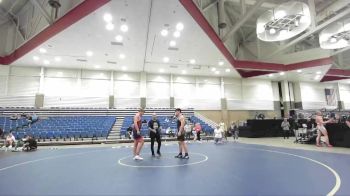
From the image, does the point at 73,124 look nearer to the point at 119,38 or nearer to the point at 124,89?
the point at 124,89

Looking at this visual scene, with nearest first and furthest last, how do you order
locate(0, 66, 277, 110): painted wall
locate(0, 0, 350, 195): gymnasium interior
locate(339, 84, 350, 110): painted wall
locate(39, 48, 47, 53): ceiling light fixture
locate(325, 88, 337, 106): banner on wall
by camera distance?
locate(0, 0, 350, 195): gymnasium interior
locate(39, 48, 47, 53): ceiling light fixture
locate(0, 66, 277, 110): painted wall
locate(325, 88, 337, 106): banner on wall
locate(339, 84, 350, 110): painted wall

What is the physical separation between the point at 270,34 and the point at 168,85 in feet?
46.2

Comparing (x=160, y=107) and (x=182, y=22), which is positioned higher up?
(x=182, y=22)

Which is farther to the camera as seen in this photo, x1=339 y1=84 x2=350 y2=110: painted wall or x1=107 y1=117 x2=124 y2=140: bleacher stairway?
x1=339 y1=84 x2=350 y2=110: painted wall

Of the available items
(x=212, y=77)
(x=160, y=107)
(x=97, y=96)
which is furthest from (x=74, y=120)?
(x=212, y=77)

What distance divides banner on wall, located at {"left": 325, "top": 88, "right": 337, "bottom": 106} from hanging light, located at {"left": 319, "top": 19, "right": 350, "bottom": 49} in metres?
21.0

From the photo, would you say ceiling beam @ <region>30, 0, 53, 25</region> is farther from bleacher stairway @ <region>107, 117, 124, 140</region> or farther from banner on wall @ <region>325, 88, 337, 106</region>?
banner on wall @ <region>325, 88, 337, 106</region>

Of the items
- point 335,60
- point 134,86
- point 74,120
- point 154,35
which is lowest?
point 74,120

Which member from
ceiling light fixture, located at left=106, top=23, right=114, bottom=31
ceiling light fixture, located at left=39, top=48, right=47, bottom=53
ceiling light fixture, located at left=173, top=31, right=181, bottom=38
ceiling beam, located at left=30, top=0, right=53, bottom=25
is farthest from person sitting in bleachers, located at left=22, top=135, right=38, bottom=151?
ceiling light fixture, located at left=173, top=31, right=181, bottom=38

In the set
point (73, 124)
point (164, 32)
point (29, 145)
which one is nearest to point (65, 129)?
point (73, 124)

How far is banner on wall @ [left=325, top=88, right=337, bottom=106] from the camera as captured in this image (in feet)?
100

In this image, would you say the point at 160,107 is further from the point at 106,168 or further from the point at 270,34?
the point at 106,168

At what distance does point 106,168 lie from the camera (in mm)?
5840

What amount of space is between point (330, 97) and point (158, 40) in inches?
1150
